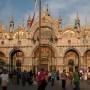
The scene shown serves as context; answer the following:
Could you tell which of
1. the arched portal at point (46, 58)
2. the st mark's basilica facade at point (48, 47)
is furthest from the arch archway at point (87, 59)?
the arched portal at point (46, 58)

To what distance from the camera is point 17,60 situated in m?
62.3

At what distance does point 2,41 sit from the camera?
205ft

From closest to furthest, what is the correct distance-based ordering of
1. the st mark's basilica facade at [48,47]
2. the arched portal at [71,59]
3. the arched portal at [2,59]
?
1. the st mark's basilica facade at [48,47]
2. the arched portal at [71,59]
3. the arched portal at [2,59]

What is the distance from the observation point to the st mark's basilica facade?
60125mm

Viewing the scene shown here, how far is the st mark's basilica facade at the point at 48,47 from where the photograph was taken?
2367 inches

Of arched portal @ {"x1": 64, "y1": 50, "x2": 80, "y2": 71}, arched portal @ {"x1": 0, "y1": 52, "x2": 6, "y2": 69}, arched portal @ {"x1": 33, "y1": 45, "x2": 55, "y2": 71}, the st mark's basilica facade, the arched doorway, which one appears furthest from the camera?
the arched doorway

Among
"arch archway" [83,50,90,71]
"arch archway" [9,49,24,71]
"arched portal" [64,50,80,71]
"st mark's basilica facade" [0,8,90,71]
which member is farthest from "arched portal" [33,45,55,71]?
"arch archway" [83,50,90,71]

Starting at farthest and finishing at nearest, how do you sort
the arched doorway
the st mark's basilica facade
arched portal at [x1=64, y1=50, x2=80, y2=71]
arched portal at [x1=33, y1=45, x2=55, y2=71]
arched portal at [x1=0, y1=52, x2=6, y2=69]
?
1. the arched doorway
2. arched portal at [x1=0, y1=52, x2=6, y2=69]
3. arched portal at [x1=33, y1=45, x2=55, y2=71]
4. arched portal at [x1=64, y1=50, x2=80, y2=71]
5. the st mark's basilica facade

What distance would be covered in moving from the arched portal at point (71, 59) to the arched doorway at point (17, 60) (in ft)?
31.5

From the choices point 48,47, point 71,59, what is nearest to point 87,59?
point 71,59

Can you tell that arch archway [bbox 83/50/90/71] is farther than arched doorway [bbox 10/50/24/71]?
No

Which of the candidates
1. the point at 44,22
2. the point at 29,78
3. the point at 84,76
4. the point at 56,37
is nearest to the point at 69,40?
the point at 56,37

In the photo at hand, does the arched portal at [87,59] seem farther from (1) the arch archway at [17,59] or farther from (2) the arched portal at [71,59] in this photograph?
(1) the arch archway at [17,59]

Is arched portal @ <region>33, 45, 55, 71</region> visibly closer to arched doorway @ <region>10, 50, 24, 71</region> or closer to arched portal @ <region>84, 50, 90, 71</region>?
arched doorway @ <region>10, 50, 24, 71</region>
